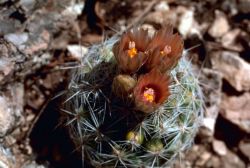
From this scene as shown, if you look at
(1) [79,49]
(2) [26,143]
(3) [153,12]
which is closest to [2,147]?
(2) [26,143]

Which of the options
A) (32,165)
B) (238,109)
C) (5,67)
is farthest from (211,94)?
(5,67)

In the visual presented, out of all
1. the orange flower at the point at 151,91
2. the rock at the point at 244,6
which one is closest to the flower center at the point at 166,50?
the orange flower at the point at 151,91

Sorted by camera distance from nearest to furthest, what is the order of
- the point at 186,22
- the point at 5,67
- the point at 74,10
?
the point at 5,67
the point at 74,10
the point at 186,22

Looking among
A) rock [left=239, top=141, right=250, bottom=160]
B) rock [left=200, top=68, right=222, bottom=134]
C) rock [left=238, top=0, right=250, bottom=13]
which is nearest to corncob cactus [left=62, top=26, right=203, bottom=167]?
rock [left=200, top=68, right=222, bottom=134]

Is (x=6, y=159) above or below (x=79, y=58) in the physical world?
below

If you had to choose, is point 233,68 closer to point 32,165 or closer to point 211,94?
point 211,94

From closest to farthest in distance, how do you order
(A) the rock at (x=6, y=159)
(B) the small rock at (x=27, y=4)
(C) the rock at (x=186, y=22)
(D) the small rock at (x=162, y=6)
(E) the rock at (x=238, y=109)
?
(A) the rock at (x=6, y=159), (B) the small rock at (x=27, y=4), (E) the rock at (x=238, y=109), (C) the rock at (x=186, y=22), (D) the small rock at (x=162, y=6)

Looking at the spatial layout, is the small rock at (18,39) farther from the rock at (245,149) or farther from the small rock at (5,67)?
the rock at (245,149)
